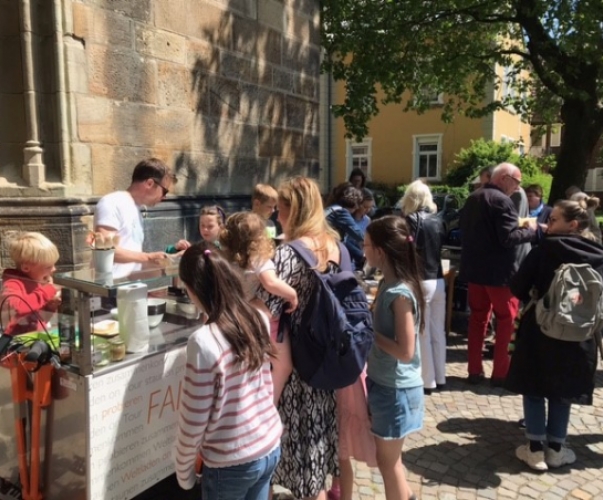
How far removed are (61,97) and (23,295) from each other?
2016 mm

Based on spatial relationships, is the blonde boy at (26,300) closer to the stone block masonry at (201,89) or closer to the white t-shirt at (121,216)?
the white t-shirt at (121,216)

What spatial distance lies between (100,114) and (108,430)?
2.74 metres

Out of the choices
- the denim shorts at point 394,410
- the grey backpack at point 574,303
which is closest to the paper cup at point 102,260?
the denim shorts at point 394,410

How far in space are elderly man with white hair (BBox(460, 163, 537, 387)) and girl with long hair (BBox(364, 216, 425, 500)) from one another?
218 cm

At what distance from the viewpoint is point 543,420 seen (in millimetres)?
3459

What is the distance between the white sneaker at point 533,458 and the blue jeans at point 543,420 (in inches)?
3.5

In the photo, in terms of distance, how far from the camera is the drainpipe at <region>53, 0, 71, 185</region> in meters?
3.95

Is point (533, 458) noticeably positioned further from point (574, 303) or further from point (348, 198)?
point (348, 198)

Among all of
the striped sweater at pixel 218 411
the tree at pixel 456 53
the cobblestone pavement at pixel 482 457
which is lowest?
the cobblestone pavement at pixel 482 457

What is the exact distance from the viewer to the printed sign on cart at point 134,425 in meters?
2.34

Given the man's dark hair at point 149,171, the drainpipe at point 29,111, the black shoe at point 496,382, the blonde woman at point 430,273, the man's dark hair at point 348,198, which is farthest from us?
the man's dark hair at point 348,198

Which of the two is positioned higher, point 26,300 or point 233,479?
point 26,300

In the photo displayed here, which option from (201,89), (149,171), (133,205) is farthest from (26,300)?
(201,89)

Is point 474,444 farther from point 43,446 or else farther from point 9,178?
point 9,178
